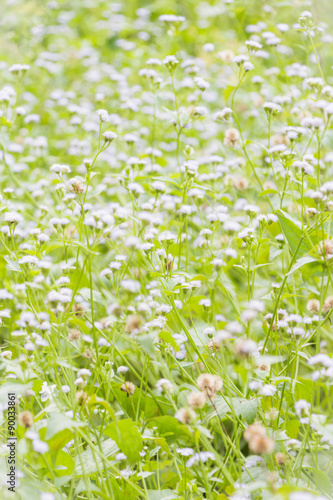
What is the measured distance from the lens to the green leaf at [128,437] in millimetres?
1655

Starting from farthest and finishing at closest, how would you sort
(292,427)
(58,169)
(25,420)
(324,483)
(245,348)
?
(58,169) → (292,427) → (324,483) → (25,420) → (245,348)

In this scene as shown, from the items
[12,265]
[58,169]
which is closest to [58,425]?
[12,265]

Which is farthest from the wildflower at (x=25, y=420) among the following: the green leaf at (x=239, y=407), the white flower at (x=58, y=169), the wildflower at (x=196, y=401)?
the white flower at (x=58, y=169)

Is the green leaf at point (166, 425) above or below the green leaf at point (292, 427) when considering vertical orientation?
below

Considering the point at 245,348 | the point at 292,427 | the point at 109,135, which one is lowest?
the point at 292,427

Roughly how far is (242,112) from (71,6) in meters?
3.61

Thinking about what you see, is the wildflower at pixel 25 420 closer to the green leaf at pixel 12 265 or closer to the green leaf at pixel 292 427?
the green leaf at pixel 12 265

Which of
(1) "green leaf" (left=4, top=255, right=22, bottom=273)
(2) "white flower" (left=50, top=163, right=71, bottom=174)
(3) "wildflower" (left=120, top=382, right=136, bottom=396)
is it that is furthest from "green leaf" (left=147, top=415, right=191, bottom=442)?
(2) "white flower" (left=50, top=163, right=71, bottom=174)

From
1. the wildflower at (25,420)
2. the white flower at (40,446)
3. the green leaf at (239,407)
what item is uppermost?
the white flower at (40,446)

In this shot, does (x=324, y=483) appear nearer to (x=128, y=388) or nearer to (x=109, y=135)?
(x=128, y=388)

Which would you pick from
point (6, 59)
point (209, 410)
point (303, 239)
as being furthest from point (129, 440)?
point (6, 59)

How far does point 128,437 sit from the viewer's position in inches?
65.6

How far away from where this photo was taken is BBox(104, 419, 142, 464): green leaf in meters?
1.66

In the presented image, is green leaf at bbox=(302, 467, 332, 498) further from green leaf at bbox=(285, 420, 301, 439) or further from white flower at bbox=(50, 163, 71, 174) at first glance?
white flower at bbox=(50, 163, 71, 174)
